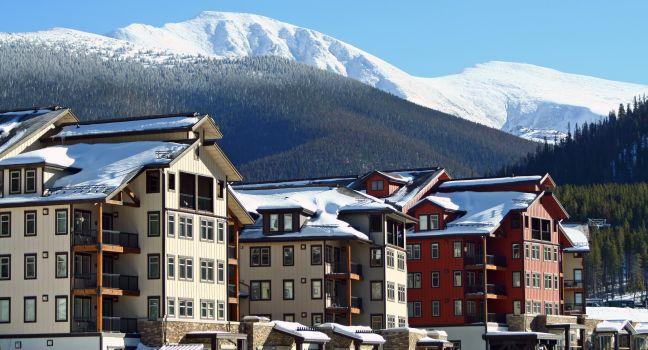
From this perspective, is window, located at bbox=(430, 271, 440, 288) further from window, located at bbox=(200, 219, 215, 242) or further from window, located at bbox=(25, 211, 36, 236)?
window, located at bbox=(25, 211, 36, 236)

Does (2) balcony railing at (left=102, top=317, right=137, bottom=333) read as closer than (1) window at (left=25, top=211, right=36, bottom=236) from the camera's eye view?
Yes

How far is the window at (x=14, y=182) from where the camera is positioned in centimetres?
9069

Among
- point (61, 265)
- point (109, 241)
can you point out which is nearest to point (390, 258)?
point (109, 241)

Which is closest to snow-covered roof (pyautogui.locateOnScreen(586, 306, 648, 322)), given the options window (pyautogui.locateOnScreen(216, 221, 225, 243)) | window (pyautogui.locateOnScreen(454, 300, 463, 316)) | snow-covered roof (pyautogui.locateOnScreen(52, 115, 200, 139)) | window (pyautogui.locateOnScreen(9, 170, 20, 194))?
window (pyautogui.locateOnScreen(454, 300, 463, 316))

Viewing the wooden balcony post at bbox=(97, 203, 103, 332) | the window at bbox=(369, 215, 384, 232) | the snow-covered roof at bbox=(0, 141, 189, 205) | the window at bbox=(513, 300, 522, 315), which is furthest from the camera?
the window at bbox=(513, 300, 522, 315)

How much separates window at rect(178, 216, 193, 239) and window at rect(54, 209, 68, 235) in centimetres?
782

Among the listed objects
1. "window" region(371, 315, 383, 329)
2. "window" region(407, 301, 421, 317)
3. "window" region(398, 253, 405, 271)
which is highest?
"window" region(398, 253, 405, 271)

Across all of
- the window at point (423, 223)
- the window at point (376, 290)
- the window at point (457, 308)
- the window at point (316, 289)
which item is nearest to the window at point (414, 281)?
the window at point (457, 308)

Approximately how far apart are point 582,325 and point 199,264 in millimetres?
57159

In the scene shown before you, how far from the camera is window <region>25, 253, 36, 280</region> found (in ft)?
293

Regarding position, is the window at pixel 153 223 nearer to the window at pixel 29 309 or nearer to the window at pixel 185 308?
the window at pixel 185 308

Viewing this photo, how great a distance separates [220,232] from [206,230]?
1927 mm

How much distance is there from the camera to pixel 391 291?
121m

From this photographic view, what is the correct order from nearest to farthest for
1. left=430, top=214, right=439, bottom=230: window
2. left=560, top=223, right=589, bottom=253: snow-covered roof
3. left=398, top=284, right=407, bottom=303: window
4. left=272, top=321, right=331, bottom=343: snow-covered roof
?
left=272, top=321, right=331, bottom=343: snow-covered roof, left=398, top=284, right=407, bottom=303: window, left=430, top=214, right=439, bottom=230: window, left=560, top=223, right=589, bottom=253: snow-covered roof
